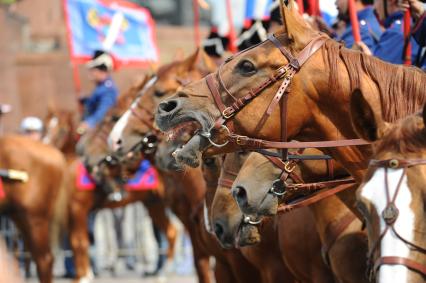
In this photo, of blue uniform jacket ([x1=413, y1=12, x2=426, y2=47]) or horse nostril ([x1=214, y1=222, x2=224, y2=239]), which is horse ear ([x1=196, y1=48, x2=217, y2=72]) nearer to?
horse nostril ([x1=214, y1=222, x2=224, y2=239])

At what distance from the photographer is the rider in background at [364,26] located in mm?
7891

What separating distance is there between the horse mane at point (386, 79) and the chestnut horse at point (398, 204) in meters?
0.98

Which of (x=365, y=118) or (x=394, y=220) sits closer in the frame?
(x=394, y=220)

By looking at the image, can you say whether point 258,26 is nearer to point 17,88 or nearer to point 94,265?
point 94,265

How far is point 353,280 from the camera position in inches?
240

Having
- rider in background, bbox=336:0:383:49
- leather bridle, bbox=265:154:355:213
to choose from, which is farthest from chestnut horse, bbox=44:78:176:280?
leather bridle, bbox=265:154:355:213

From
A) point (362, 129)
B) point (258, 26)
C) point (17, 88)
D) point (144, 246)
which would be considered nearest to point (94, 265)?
point (144, 246)

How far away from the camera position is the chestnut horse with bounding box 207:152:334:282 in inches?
273

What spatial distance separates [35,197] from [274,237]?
7068mm

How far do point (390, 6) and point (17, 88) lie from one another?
52.4ft

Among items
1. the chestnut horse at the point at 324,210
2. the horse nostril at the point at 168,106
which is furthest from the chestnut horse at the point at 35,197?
the horse nostril at the point at 168,106

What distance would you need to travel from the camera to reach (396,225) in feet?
14.1

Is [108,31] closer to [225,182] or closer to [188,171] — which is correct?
[188,171]

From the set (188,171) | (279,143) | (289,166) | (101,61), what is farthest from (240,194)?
(101,61)
